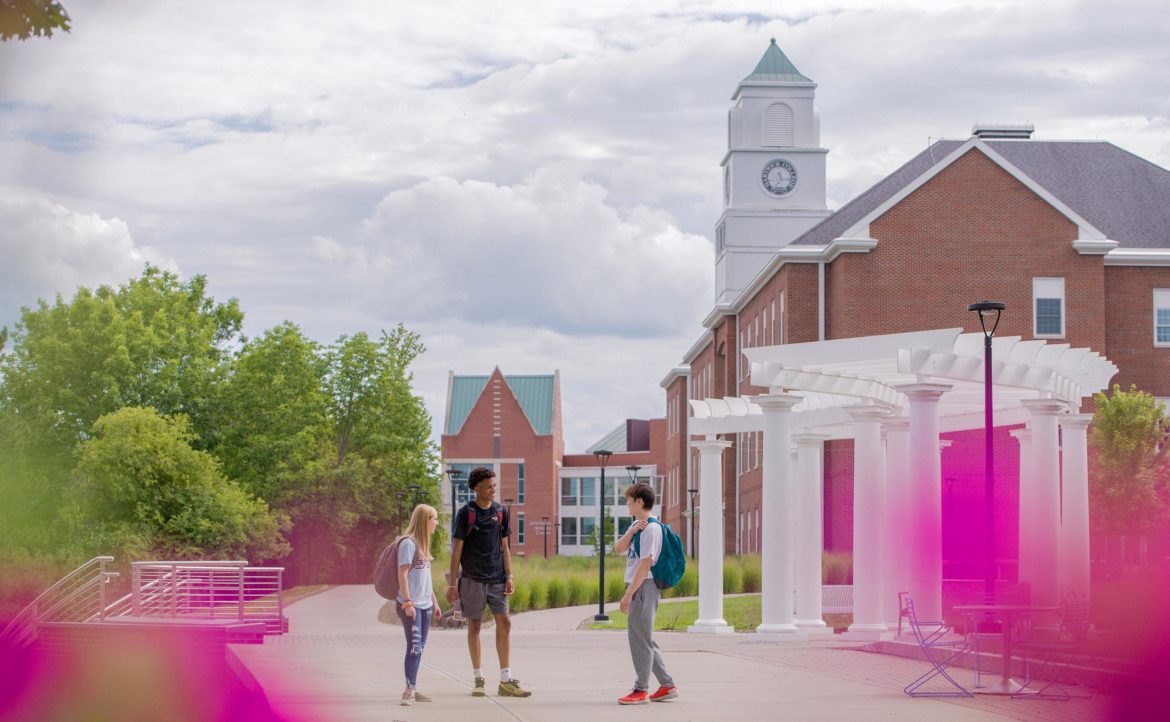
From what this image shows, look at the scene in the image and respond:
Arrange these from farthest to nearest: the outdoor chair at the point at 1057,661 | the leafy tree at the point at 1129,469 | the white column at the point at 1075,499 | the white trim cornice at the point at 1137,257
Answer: the white trim cornice at the point at 1137,257
the leafy tree at the point at 1129,469
the white column at the point at 1075,499
the outdoor chair at the point at 1057,661

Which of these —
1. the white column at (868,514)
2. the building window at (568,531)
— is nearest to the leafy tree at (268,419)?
the white column at (868,514)

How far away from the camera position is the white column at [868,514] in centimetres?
2539

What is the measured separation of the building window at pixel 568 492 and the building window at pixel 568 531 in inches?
41.6

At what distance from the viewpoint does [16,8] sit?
848 cm

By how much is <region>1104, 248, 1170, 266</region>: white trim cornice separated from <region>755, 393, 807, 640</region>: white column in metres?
29.3

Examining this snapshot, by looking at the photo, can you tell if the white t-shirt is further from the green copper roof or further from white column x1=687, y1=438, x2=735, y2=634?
the green copper roof

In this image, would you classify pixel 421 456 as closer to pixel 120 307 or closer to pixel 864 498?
pixel 120 307

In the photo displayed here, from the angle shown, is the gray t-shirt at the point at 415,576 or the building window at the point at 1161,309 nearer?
the gray t-shirt at the point at 415,576

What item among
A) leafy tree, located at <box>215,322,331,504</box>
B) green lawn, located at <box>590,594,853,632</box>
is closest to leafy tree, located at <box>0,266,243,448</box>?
leafy tree, located at <box>215,322,331,504</box>

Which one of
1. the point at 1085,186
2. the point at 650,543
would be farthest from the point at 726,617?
the point at 1085,186

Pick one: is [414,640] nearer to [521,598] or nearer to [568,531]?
[521,598]

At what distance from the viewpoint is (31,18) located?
840cm

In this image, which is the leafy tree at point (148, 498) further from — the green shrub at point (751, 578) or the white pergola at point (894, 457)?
the white pergola at point (894, 457)

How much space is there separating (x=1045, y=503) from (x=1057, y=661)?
8.65 meters
